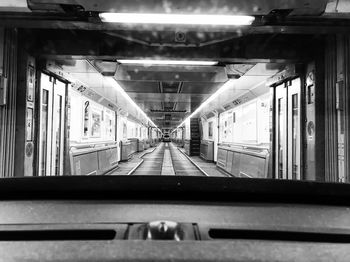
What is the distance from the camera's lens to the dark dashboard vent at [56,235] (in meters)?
1.32

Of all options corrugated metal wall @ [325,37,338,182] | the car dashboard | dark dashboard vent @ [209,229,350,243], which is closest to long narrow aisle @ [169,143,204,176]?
corrugated metal wall @ [325,37,338,182]

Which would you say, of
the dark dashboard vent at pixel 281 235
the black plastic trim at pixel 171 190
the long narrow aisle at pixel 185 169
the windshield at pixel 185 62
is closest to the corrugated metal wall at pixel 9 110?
the windshield at pixel 185 62

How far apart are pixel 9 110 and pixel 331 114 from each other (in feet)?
13.3

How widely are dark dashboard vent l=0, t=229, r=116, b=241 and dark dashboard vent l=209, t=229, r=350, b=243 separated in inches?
15.6

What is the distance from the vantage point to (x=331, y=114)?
15.6 ft

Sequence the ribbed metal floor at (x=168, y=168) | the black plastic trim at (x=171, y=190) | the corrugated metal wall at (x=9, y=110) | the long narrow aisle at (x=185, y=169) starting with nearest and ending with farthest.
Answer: the black plastic trim at (x=171, y=190) → the corrugated metal wall at (x=9, y=110) → the long narrow aisle at (x=185, y=169) → the ribbed metal floor at (x=168, y=168)

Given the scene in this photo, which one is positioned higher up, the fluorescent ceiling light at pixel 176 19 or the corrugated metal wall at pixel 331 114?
the fluorescent ceiling light at pixel 176 19

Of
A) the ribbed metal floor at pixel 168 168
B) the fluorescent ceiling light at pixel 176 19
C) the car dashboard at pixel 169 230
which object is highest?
the fluorescent ceiling light at pixel 176 19

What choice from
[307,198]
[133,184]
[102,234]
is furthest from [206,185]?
[102,234]

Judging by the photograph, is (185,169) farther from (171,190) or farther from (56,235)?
(56,235)

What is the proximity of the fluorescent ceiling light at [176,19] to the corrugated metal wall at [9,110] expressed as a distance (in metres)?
1.58

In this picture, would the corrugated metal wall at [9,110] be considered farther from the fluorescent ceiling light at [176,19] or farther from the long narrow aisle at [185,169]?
the long narrow aisle at [185,169]

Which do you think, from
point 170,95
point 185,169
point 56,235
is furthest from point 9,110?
point 185,169

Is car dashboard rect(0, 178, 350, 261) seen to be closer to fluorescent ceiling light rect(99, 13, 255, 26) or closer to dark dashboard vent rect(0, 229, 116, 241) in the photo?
dark dashboard vent rect(0, 229, 116, 241)
